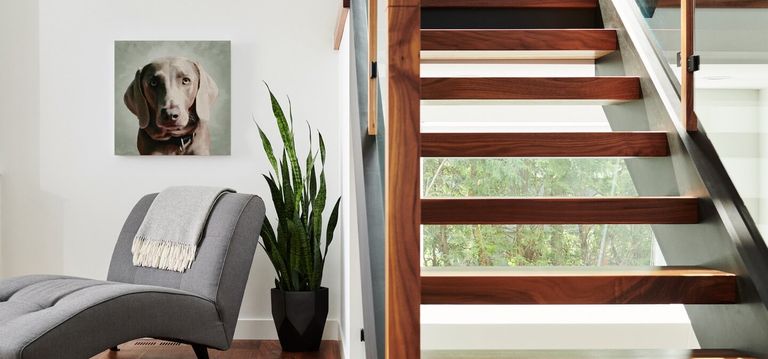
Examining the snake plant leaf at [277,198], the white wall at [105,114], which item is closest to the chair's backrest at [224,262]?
the snake plant leaf at [277,198]

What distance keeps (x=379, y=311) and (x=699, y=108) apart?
39.2 inches

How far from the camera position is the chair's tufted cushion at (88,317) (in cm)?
261

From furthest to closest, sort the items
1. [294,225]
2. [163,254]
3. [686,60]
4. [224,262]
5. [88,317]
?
[294,225] < [163,254] < [224,262] < [88,317] < [686,60]

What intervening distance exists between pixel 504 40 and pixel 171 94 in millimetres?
2265

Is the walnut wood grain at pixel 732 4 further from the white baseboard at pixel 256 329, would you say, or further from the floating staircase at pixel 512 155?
the white baseboard at pixel 256 329

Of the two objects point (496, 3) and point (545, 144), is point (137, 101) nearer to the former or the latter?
point (496, 3)

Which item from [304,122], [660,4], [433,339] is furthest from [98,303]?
[660,4]

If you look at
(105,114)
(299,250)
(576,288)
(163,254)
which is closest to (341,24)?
(299,250)

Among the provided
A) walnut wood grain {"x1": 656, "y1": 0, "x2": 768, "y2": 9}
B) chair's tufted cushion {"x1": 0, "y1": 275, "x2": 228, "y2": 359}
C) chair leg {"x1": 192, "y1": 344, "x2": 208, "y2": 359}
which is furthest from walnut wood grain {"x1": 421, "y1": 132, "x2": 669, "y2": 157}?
chair leg {"x1": 192, "y1": 344, "x2": 208, "y2": 359}

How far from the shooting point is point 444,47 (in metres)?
2.60

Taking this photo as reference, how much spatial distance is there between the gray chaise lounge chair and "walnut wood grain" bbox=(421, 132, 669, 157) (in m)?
1.36

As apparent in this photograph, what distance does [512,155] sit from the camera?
2.21 m

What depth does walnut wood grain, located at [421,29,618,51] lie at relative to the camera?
2.61 metres

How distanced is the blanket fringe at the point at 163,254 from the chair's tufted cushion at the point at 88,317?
33 centimetres
